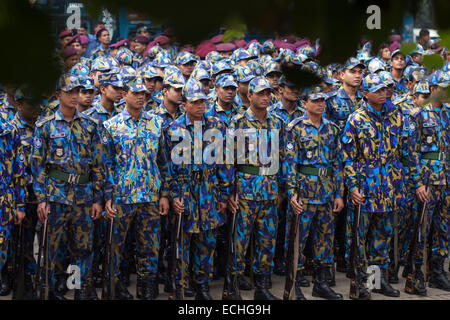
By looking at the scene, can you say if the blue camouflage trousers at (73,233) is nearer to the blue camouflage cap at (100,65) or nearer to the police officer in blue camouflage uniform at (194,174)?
the police officer in blue camouflage uniform at (194,174)

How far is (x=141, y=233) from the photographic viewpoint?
18.3 ft

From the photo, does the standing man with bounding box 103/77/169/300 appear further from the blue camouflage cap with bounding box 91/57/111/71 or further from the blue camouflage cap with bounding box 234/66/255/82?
the blue camouflage cap with bounding box 234/66/255/82

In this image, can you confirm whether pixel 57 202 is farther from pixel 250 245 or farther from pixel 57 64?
pixel 57 64

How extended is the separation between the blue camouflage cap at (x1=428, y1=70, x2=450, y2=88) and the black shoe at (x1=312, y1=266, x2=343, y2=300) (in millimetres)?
4175

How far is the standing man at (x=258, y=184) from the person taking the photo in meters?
5.65

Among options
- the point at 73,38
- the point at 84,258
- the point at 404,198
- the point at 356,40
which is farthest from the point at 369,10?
the point at 404,198

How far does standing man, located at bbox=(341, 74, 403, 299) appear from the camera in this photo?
582 cm

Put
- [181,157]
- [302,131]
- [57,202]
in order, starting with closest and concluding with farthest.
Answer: [57,202], [181,157], [302,131]

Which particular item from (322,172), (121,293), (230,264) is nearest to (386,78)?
(322,172)

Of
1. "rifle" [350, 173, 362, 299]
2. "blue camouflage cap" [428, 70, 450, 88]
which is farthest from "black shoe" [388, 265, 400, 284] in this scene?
"blue camouflage cap" [428, 70, 450, 88]

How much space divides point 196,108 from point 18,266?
1942mm

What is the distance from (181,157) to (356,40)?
444 cm

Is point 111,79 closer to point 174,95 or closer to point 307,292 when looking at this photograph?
point 174,95
